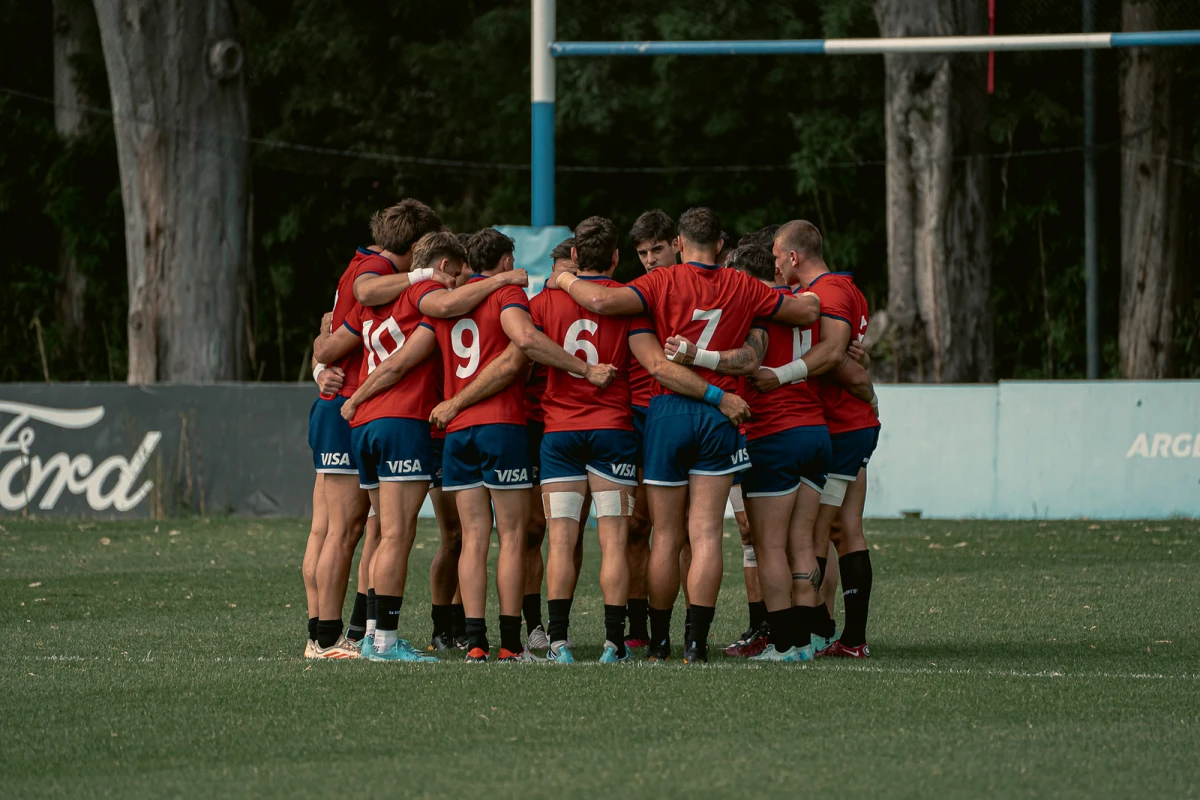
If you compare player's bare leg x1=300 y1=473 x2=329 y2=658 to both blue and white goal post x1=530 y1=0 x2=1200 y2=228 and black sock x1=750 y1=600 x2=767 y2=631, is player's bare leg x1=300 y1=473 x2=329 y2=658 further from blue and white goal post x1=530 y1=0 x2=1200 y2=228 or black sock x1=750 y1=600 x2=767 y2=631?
blue and white goal post x1=530 y1=0 x2=1200 y2=228

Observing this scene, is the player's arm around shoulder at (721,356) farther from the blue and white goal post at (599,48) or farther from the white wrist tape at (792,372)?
the blue and white goal post at (599,48)

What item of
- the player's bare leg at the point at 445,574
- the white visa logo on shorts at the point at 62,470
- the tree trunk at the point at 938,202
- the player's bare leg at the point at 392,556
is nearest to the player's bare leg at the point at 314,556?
the player's bare leg at the point at 392,556

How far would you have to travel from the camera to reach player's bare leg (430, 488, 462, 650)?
323 inches

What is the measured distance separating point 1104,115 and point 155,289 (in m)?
15.5

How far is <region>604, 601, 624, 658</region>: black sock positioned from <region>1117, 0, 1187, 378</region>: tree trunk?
19.1m

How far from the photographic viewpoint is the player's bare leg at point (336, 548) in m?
7.75

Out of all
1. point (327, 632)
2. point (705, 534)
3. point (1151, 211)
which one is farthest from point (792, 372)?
point (1151, 211)

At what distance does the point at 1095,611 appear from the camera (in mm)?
9250

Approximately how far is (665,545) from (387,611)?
131 centimetres

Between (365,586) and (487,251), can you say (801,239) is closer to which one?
(487,251)

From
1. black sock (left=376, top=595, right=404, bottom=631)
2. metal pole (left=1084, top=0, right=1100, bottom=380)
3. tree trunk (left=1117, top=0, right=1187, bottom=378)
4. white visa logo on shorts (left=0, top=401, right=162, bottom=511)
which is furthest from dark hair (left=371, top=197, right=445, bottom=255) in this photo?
tree trunk (left=1117, top=0, right=1187, bottom=378)

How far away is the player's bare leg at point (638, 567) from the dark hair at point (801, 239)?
1350mm

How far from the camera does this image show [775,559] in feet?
24.3

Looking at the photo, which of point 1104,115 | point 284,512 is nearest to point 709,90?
point 1104,115
